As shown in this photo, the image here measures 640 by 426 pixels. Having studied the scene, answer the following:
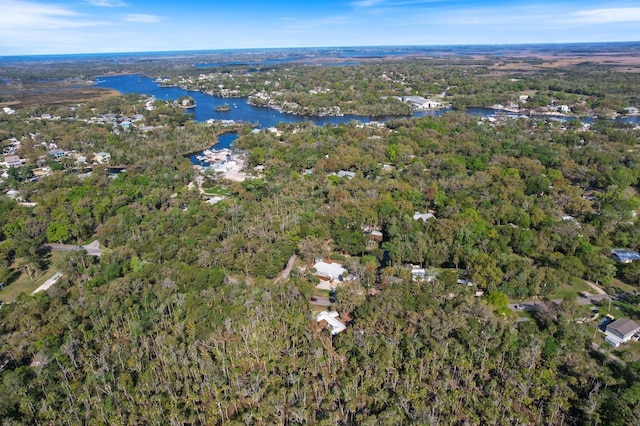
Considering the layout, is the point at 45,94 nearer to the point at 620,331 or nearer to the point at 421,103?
the point at 421,103

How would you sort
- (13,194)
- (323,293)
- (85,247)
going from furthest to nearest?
(13,194) → (85,247) → (323,293)

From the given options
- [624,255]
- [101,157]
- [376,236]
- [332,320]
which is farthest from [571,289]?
[101,157]

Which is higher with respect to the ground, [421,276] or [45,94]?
[45,94]

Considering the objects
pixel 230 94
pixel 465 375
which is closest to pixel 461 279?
pixel 465 375

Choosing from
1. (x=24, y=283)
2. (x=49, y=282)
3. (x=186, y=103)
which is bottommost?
(x=24, y=283)

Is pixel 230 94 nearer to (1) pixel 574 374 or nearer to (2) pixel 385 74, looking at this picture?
(2) pixel 385 74

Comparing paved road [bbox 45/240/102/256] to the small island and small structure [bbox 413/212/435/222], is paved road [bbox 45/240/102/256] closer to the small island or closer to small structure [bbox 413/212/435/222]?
small structure [bbox 413/212/435/222]

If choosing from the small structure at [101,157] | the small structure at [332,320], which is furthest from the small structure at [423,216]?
the small structure at [101,157]

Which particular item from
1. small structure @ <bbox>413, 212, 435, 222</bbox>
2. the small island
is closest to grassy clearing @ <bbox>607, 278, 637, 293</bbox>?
small structure @ <bbox>413, 212, 435, 222</bbox>

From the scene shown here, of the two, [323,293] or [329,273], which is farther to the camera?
[329,273]
